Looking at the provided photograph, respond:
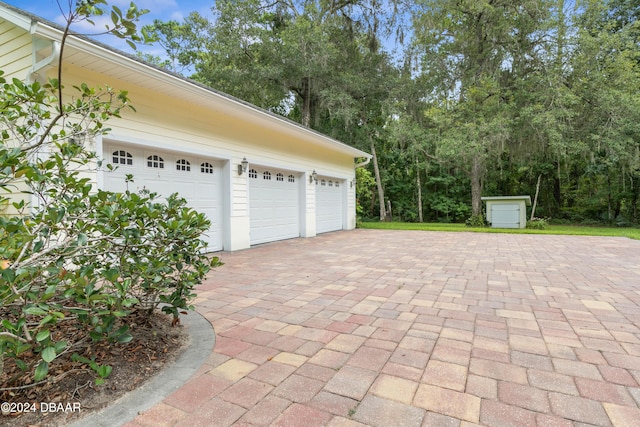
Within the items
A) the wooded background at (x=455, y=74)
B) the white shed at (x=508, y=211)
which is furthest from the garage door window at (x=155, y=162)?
the white shed at (x=508, y=211)

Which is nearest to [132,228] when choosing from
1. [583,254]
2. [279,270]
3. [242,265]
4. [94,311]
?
[94,311]

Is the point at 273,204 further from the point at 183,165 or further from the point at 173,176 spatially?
the point at 173,176

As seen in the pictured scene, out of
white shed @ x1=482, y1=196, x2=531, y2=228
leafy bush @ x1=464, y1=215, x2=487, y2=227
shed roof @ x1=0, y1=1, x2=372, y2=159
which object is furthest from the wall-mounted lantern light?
leafy bush @ x1=464, y1=215, x2=487, y2=227

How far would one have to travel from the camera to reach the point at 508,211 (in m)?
11.4

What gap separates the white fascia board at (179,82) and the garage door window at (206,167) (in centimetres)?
115

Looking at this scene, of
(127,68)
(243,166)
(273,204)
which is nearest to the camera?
(127,68)

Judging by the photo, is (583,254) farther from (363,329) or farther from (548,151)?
(548,151)

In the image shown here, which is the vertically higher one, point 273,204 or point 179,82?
point 179,82

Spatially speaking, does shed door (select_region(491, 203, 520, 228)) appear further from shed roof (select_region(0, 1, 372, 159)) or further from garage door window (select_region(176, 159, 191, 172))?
garage door window (select_region(176, 159, 191, 172))

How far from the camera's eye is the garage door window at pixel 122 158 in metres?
4.86

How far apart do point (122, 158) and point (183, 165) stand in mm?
1084

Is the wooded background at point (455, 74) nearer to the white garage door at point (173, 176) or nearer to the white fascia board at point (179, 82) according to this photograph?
the white fascia board at point (179, 82)

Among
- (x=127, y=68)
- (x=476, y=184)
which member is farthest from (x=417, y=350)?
(x=476, y=184)

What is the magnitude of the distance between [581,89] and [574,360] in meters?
12.3
